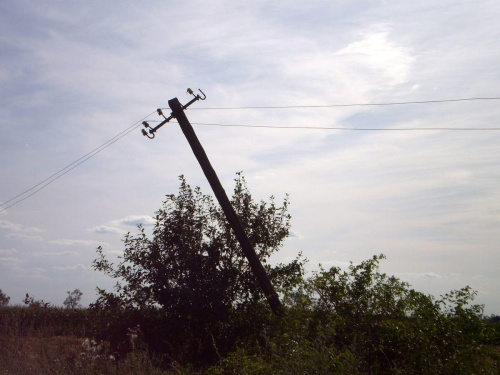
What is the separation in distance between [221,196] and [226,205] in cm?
27

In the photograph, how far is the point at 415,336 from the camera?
9.35 m

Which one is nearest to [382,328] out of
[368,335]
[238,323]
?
[368,335]

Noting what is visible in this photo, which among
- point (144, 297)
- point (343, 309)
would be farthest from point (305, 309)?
point (144, 297)

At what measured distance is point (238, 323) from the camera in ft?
42.2

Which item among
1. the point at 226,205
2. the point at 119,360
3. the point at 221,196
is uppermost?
the point at 221,196

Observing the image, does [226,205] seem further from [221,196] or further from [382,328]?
[382,328]

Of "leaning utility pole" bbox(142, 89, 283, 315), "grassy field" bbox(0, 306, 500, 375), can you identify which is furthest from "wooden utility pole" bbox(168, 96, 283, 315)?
"grassy field" bbox(0, 306, 500, 375)

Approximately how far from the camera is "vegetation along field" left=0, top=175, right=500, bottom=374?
8617 mm

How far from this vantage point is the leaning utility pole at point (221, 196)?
41.8 ft

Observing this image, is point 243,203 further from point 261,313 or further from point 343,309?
point 343,309

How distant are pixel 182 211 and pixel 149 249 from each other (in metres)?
1.30

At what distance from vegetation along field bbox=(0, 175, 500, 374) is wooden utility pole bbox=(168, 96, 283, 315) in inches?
16.0

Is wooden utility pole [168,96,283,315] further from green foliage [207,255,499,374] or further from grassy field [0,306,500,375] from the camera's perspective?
grassy field [0,306,500,375]

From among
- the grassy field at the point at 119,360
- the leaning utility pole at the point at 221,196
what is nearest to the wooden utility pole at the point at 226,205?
the leaning utility pole at the point at 221,196
